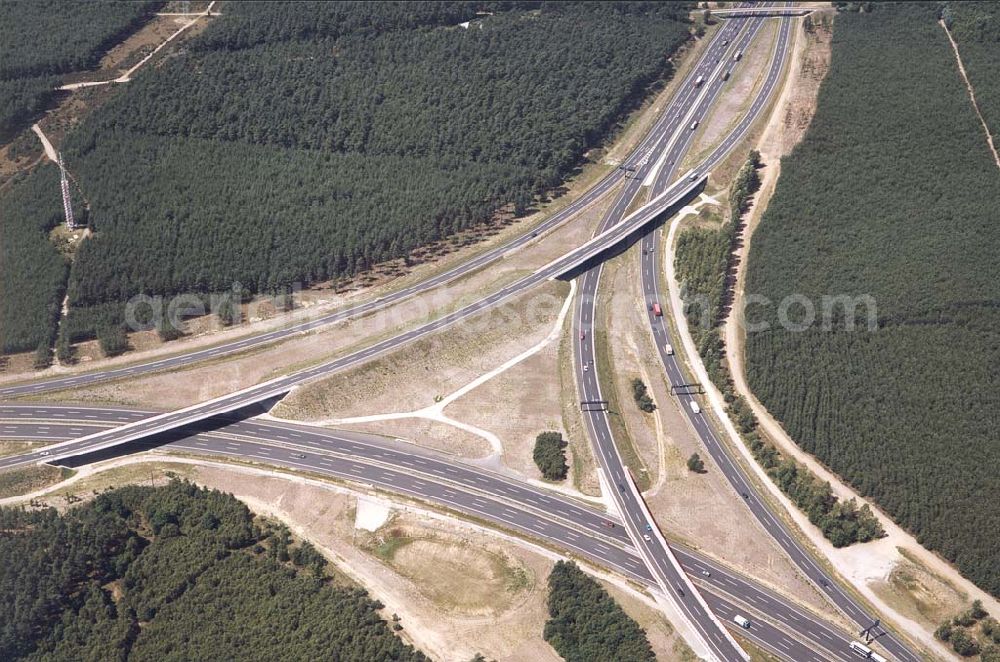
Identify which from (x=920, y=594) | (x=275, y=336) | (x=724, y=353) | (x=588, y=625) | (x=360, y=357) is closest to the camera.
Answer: (x=588, y=625)

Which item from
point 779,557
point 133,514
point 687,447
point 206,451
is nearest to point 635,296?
point 687,447

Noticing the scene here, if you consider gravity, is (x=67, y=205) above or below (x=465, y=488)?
above

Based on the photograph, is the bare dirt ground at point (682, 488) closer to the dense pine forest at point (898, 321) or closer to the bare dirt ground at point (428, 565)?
the dense pine forest at point (898, 321)

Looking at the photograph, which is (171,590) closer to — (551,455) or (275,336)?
(275,336)

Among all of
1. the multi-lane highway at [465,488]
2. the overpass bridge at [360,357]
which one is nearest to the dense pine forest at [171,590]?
the overpass bridge at [360,357]

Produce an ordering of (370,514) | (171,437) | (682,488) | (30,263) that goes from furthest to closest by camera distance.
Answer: (30,263), (171,437), (682,488), (370,514)

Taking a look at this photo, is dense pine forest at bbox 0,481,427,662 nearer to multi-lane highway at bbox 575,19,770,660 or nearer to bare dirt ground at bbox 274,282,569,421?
bare dirt ground at bbox 274,282,569,421

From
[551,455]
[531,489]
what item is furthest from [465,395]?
[531,489]

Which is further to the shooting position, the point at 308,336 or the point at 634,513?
the point at 308,336
